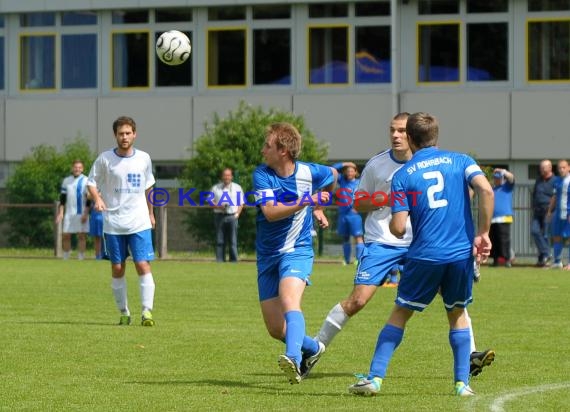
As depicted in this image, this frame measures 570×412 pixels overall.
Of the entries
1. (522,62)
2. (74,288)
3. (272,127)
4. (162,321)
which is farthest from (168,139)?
(272,127)

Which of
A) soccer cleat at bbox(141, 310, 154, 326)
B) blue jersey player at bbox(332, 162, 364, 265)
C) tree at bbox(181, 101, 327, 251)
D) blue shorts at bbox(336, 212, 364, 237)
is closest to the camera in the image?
soccer cleat at bbox(141, 310, 154, 326)

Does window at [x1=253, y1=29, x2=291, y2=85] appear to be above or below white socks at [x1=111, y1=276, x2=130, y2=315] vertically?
above

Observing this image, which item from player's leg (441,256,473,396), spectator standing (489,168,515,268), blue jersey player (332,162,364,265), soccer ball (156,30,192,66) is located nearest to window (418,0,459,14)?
blue jersey player (332,162,364,265)

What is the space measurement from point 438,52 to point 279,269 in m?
27.2

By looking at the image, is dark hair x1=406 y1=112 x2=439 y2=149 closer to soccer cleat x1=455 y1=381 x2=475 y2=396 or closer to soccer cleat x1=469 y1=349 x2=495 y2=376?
soccer cleat x1=455 y1=381 x2=475 y2=396

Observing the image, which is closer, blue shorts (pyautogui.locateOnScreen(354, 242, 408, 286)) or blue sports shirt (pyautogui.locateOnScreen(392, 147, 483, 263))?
blue sports shirt (pyautogui.locateOnScreen(392, 147, 483, 263))

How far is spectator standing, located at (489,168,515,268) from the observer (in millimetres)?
27266

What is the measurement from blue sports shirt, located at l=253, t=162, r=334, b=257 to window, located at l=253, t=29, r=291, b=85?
2760cm

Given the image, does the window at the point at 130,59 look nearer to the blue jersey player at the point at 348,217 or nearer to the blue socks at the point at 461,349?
the blue jersey player at the point at 348,217

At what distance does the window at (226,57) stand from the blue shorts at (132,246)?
2352 centimetres

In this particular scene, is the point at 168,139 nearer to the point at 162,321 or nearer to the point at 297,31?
Answer: the point at 297,31

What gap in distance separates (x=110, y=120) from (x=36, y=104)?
8.02 feet

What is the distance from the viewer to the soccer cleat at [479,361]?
9695mm

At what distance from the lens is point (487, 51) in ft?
118
